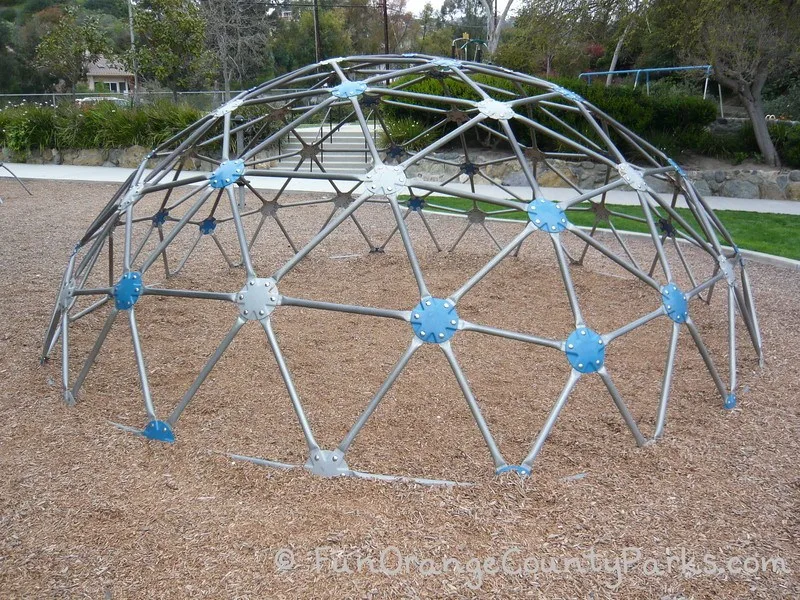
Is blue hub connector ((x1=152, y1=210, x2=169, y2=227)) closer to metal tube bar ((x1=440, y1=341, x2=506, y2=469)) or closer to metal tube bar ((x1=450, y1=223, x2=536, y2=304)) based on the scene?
metal tube bar ((x1=450, y1=223, x2=536, y2=304))

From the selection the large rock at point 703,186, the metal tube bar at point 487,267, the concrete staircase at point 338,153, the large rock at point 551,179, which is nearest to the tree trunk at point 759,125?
the large rock at point 703,186

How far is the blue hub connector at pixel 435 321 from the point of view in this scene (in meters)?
3.09

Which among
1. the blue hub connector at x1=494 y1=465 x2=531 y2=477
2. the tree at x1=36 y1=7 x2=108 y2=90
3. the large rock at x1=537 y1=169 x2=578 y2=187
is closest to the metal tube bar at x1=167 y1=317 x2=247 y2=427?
the blue hub connector at x1=494 y1=465 x2=531 y2=477

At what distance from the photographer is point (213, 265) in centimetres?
755

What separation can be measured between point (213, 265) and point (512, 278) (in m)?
3.43

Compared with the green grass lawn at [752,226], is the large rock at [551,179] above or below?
above

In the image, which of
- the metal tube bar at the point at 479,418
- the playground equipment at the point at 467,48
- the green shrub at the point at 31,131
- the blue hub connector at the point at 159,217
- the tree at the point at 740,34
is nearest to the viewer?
the metal tube bar at the point at 479,418

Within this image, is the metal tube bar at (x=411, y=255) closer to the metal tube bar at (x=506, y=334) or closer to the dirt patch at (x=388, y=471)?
the metal tube bar at (x=506, y=334)

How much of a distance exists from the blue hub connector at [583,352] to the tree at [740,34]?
1025 centimetres

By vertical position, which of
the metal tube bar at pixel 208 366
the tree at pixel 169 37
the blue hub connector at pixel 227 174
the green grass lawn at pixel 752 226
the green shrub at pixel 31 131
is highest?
the tree at pixel 169 37

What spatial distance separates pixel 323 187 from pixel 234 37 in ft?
72.8

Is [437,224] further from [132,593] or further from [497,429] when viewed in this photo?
[132,593]

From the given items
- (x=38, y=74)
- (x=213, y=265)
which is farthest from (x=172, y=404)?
(x=38, y=74)

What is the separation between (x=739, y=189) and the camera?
13.0 metres
